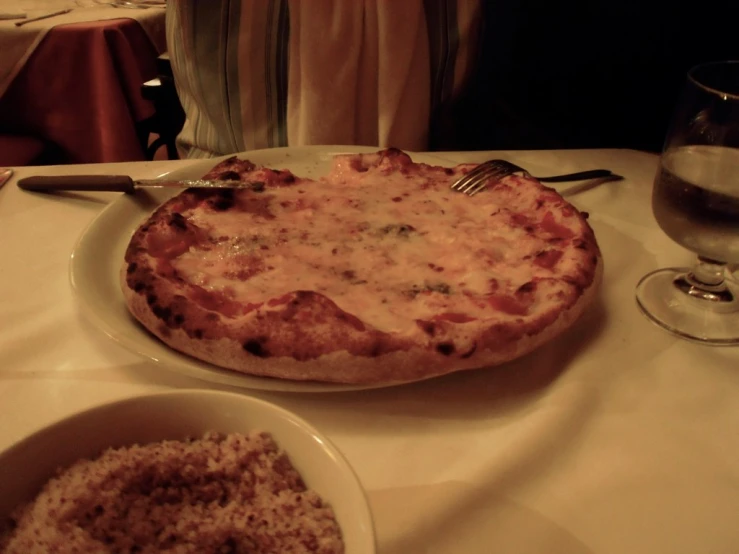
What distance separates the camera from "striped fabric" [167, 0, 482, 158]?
4.51ft

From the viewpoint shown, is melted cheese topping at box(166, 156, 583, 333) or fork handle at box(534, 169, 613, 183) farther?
fork handle at box(534, 169, 613, 183)

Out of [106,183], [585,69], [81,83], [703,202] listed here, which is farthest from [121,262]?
[81,83]

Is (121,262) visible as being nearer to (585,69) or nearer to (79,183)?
(79,183)

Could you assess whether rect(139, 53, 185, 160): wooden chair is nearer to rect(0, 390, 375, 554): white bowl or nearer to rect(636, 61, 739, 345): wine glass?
rect(636, 61, 739, 345): wine glass

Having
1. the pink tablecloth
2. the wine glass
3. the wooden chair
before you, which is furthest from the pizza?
the pink tablecloth

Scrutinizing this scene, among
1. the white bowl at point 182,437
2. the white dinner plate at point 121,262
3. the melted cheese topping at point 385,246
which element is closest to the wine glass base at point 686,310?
the melted cheese topping at point 385,246

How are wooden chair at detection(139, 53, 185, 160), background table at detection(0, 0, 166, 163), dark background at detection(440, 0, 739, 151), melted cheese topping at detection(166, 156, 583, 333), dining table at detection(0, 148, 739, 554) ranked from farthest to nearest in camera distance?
background table at detection(0, 0, 166, 163) < wooden chair at detection(139, 53, 185, 160) < dark background at detection(440, 0, 739, 151) < melted cheese topping at detection(166, 156, 583, 333) < dining table at detection(0, 148, 739, 554)

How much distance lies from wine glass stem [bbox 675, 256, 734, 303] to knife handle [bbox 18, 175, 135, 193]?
Answer: 796mm

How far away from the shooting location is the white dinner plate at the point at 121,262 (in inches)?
24.3

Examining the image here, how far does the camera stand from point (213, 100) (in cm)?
149

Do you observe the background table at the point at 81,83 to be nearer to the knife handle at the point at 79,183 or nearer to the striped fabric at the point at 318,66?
the striped fabric at the point at 318,66

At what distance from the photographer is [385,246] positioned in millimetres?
836

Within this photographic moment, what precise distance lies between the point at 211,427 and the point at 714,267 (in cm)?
67

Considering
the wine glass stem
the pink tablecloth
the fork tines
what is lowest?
→ the pink tablecloth
